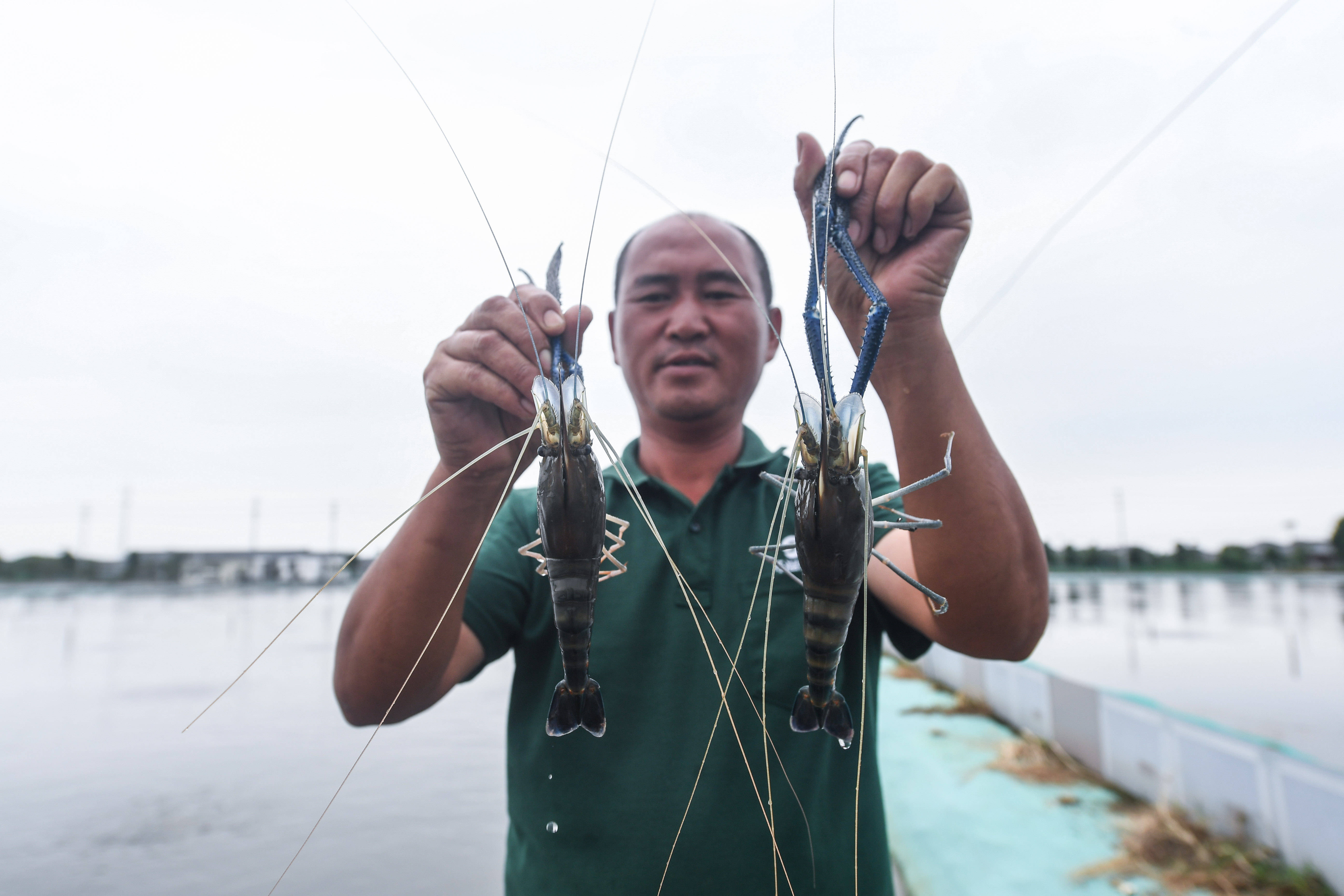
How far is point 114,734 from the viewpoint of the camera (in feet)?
43.3

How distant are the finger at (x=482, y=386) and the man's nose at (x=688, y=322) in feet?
3.05

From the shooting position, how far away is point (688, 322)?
214cm

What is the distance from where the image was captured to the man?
1.34 metres

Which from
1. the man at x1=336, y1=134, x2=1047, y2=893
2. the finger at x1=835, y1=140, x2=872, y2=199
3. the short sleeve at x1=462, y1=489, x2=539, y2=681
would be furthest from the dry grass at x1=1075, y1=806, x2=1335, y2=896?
the finger at x1=835, y1=140, x2=872, y2=199

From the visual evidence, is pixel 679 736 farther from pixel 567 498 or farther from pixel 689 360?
pixel 689 360

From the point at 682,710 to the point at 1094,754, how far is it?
21.4ft

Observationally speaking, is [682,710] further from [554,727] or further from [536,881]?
[554,727]

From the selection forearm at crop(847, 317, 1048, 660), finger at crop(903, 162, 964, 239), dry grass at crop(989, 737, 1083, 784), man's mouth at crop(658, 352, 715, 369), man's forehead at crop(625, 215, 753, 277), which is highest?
man's forehead at crop(625, 215, 753, 277)

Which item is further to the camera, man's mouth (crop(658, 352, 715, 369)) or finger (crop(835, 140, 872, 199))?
man's mouth (crop(658, 352, 715, 369))

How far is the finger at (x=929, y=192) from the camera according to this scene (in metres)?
1.25

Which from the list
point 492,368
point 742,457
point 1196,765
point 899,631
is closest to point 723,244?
point 742,457

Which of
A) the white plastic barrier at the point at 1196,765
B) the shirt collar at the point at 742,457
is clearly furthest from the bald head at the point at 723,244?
the white plastic barrier at the point at 1196,765

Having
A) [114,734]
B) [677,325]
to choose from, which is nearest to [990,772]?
[677,325]

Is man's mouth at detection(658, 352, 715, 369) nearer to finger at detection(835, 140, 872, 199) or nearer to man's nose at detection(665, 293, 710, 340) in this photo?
man's nose at detection(665, 293, 710, 340)
